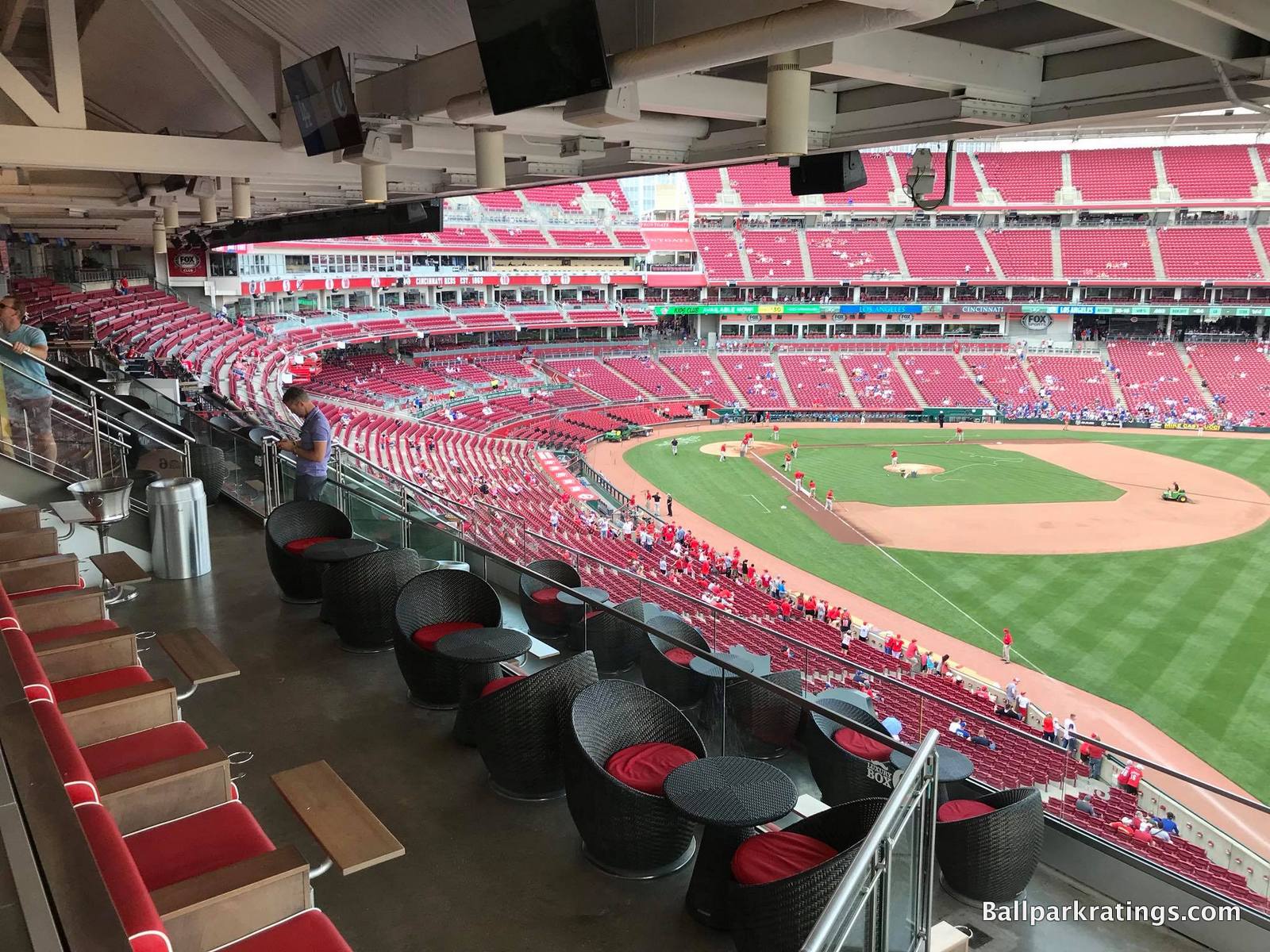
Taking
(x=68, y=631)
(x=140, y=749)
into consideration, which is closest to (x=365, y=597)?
(x=68, y=631)

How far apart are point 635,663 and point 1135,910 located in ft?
9.06

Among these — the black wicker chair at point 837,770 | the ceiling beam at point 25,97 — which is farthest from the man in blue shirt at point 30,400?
the black wicker chair at point 837,770

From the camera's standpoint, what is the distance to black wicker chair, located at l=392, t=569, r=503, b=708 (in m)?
5.45

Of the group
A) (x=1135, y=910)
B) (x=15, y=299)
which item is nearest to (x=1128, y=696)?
(x=1135, y=910)

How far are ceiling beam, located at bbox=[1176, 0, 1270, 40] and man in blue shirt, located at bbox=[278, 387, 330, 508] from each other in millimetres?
6170

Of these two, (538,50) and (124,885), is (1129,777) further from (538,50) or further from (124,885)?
(124,885)

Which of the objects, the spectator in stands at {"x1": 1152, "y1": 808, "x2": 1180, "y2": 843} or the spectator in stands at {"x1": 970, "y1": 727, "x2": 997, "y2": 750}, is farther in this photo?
the spectator in stands at {"x1": 1152, "y1": 808, "x2": 1180, "y2": 843}

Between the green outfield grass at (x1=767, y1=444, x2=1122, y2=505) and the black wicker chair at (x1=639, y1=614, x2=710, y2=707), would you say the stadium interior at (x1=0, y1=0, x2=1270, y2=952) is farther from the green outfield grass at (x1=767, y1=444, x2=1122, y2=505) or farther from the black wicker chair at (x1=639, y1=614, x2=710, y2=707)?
the green outfield grass at (x1=767, y1=444, x2=1122, y2=505)

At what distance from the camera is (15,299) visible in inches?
351

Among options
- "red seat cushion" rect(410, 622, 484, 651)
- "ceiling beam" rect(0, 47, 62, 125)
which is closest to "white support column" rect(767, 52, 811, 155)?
"red seat cushion" rect(410, 622, 484, 651)

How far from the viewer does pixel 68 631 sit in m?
4.61

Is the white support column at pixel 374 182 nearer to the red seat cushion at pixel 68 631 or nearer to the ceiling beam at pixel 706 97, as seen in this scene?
the ceiling beam at pixel 706 97

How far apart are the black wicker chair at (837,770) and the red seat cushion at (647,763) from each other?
1.81 ft

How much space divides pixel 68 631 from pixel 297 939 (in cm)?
261
